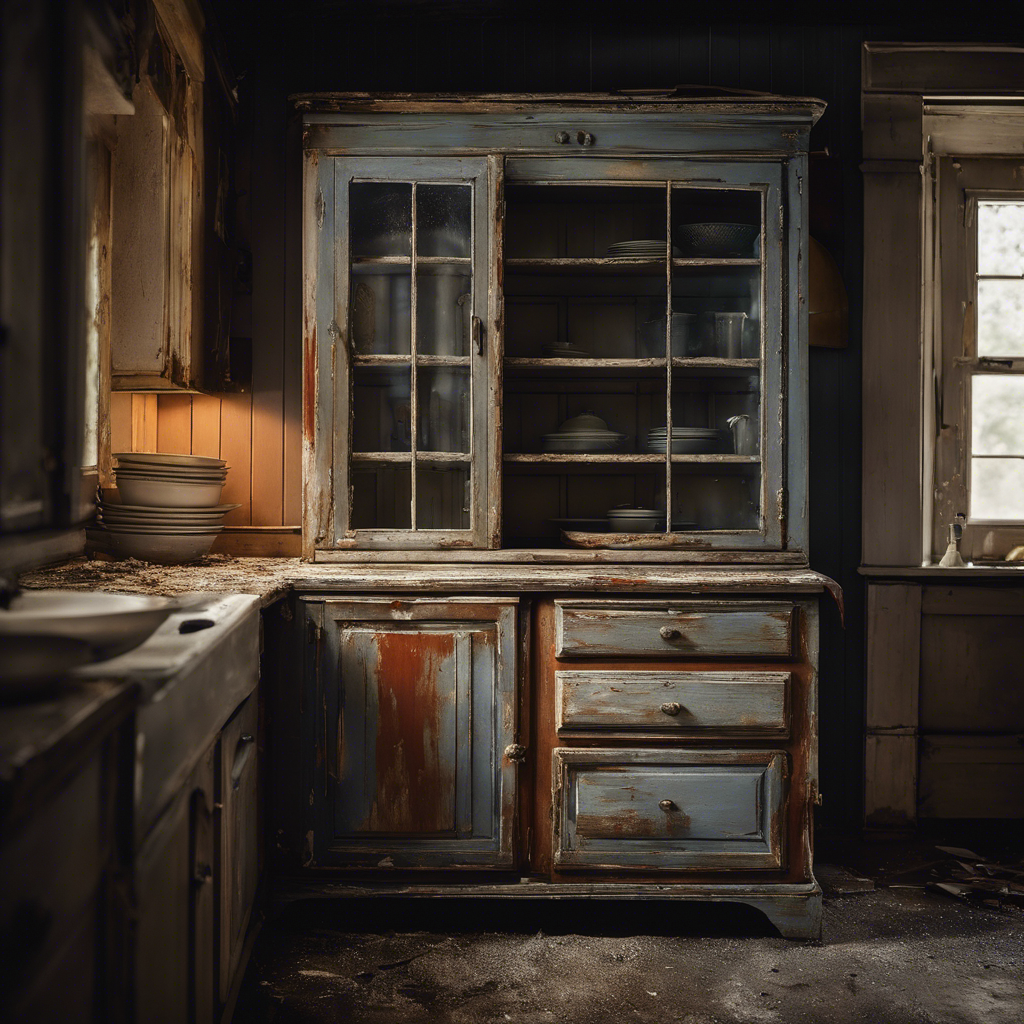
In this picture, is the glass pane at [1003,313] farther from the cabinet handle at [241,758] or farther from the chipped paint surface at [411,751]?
the cabinet handle at [241,758]

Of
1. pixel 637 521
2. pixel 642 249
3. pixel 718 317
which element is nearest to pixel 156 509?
pixel 637 521

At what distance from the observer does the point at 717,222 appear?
242cm

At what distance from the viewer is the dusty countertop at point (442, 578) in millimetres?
2010

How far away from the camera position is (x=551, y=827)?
2.14 meters

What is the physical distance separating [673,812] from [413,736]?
709mm

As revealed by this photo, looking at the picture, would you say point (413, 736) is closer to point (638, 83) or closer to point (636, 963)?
point (636, 963)

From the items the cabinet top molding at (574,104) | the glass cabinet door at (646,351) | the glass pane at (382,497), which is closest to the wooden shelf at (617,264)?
the glass cabinet door at (646,351)

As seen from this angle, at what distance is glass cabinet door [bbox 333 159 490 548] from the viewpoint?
2312mm

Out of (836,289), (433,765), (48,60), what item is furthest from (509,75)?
(433,765)

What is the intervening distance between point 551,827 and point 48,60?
6.39ft

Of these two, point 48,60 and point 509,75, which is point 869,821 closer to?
point 509,75

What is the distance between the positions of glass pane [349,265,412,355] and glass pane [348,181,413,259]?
6cm

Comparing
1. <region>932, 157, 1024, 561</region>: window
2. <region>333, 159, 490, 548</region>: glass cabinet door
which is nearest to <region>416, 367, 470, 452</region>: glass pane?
<region>333, 159, 490, 548</region>: glass cabinet door

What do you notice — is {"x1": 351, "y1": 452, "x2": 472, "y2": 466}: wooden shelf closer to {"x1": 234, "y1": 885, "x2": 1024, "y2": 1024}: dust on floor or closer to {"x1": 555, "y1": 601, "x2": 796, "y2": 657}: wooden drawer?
{"x1": 555, "y1": 601, "x2": 796, "y2": 657}: wooden drawer
